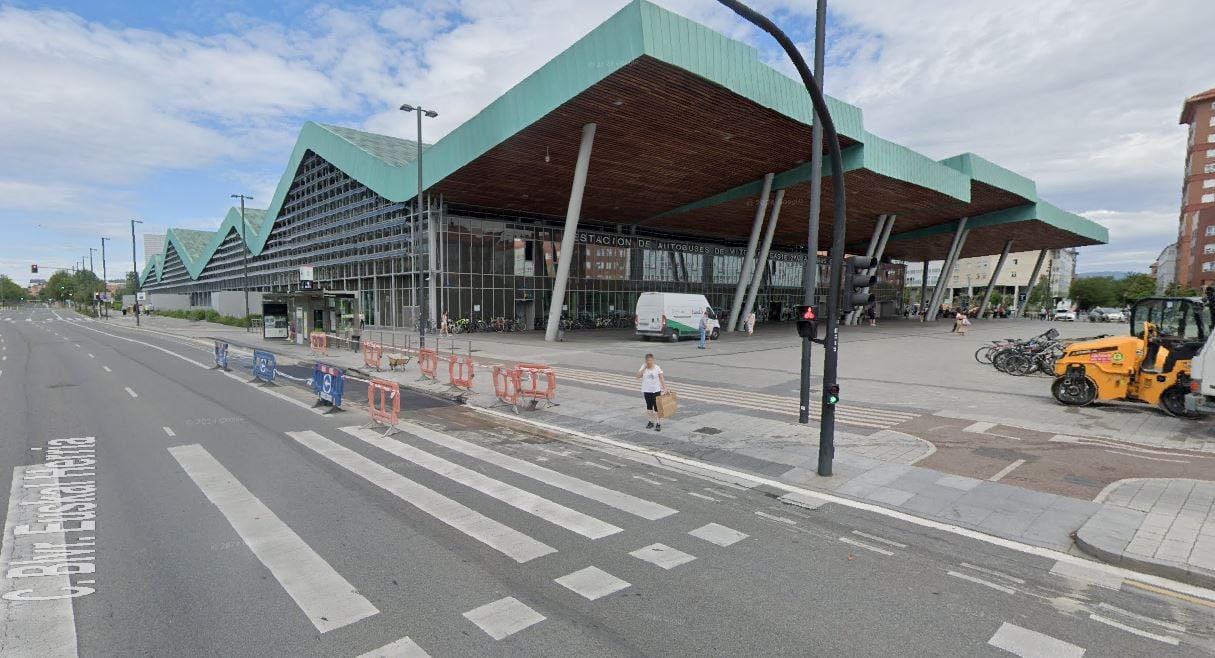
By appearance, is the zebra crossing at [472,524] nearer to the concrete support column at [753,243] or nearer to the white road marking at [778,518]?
the white road marking at [778,518]

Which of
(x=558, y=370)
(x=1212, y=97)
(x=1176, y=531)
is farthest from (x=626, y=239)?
(x=1212, y=97)

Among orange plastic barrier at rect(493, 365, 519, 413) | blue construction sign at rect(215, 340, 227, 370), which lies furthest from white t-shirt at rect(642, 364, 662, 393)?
blue construction sign at rect(215, 340, 227, 370)

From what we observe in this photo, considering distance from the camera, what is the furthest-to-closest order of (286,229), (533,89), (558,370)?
(286,229), (533,89), (558,370)

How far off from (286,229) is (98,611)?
60627 millimetres

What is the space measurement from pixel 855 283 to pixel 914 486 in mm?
2712

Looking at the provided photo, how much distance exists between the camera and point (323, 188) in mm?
47594

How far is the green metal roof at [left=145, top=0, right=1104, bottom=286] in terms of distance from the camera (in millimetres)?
18844

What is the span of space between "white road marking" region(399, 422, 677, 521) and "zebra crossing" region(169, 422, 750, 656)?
→ 14 millimetres

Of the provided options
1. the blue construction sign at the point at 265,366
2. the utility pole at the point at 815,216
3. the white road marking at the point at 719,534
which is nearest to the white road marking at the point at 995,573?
the white road marking at the point at 719,534

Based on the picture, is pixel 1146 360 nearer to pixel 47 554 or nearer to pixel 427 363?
pixel 47 554

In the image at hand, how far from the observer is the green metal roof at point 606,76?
18844 millimetres

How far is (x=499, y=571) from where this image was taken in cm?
461

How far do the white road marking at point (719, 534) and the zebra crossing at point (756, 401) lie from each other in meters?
4.99

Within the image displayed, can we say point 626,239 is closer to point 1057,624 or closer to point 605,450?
point 605,450
